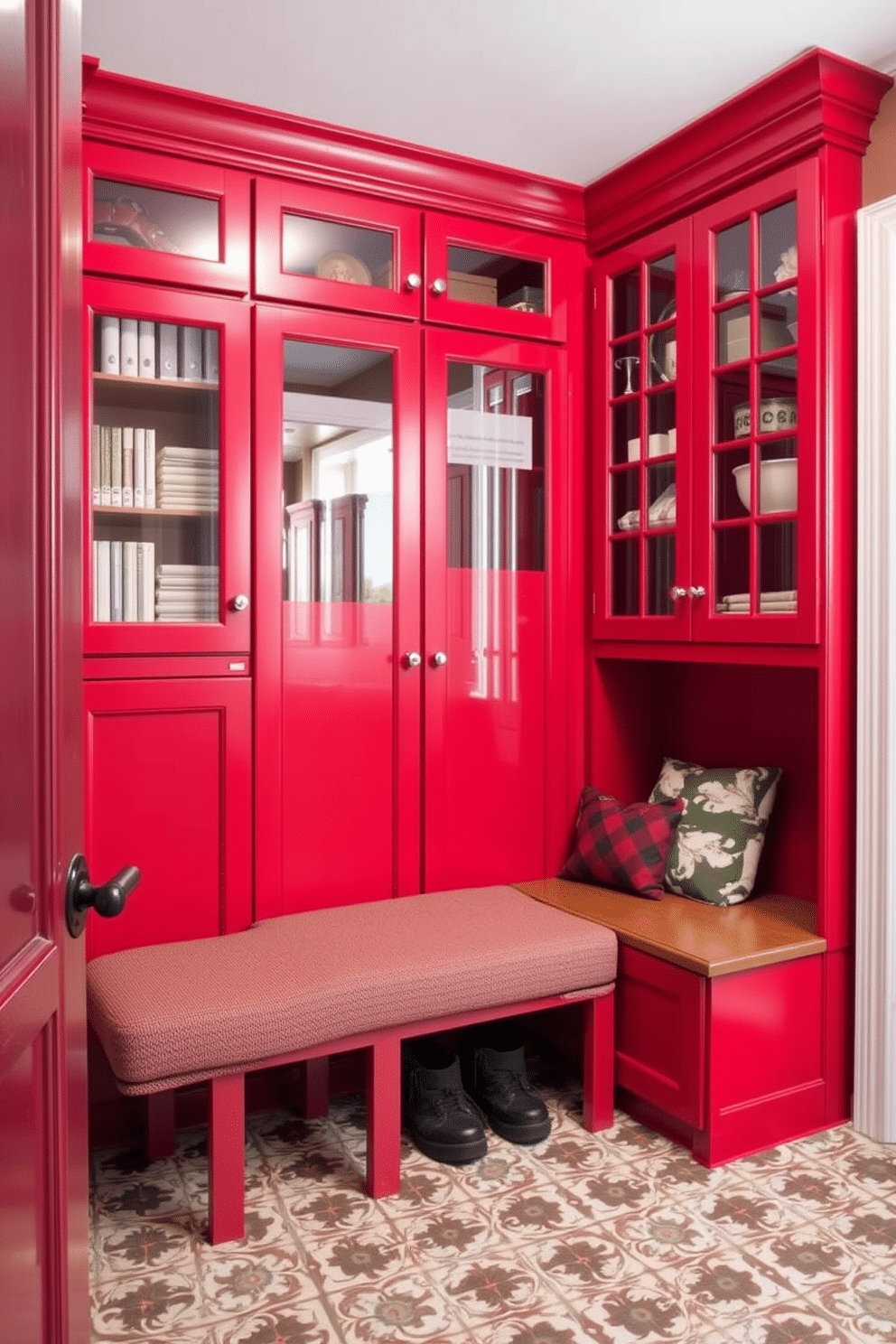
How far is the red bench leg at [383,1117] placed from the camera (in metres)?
2.22

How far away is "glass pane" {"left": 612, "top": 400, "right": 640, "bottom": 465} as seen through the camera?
2941 mm

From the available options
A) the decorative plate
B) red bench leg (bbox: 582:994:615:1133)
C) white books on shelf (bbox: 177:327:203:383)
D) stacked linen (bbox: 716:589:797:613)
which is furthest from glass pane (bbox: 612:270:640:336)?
red bench leg (bbox: 582:994:615:1133)

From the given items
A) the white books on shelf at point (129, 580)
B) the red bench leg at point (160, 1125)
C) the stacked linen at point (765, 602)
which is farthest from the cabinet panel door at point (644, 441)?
the red bench leg at point (160, 1125)

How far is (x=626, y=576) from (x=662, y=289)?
31.1 inches

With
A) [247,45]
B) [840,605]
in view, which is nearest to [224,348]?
[247,45]

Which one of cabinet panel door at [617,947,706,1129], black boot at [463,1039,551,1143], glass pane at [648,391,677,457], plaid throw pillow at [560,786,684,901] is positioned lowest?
black boot at [463,1039,551,1143]

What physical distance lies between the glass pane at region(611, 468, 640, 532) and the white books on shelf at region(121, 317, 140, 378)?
4.44 ft

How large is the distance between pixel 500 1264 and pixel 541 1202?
242 mm

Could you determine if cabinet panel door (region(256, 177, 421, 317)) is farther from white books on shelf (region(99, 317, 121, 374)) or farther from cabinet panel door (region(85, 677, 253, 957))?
cabinet panel door (region(85, 677, 253, 957))

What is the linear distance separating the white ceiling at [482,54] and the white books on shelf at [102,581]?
3.61 ft

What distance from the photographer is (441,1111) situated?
2.48 metres

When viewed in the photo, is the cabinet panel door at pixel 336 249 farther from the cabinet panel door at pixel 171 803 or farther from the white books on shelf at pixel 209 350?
the cabinet panel door at pixel 171 803

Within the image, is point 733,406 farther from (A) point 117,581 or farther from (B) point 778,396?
(A) point 117,581

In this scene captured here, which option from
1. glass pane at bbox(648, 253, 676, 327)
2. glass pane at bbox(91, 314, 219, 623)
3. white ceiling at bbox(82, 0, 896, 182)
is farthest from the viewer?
glass pane at bbox(648, 253, 676, 327)
